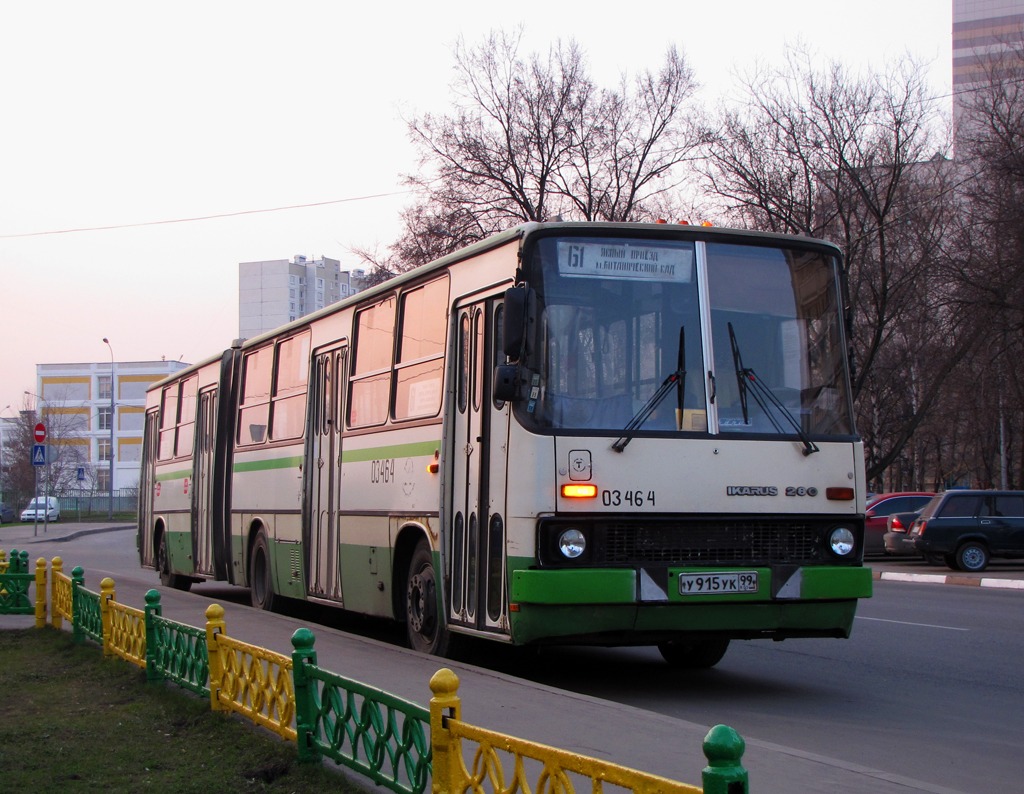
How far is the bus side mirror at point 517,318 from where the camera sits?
8359 millimetres

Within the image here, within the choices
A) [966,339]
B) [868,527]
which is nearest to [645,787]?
[868,527]

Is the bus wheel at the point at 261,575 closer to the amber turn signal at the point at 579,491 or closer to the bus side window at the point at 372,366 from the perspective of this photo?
the bus side window at the point at 372,366

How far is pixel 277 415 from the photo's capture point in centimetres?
1489

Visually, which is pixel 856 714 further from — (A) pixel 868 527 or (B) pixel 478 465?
(A) pixel 868 527

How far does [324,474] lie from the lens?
12930 mm

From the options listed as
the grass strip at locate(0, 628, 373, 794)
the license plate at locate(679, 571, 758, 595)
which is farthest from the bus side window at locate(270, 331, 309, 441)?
the license plate at locate(679, 571, 758, 595)

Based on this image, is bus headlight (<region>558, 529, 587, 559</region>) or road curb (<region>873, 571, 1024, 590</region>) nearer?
bus headlight (<region>558, 529, 587, 559</region>)

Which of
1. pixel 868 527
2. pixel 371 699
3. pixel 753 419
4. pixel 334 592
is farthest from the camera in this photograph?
pixel 868 527

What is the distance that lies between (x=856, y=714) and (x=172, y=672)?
4.86 metres

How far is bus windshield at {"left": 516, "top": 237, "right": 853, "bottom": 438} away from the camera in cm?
865

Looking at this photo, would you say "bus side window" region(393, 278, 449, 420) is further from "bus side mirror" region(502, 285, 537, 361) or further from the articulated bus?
"bus side mirror" region(502, 285, 537, 361)

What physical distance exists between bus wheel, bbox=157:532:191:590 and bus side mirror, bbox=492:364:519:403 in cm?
1315

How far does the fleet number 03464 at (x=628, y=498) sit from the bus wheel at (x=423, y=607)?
2043 millimetres

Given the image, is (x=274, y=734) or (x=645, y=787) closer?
(x=645, y=787)
